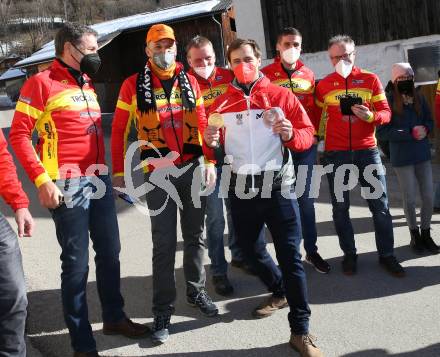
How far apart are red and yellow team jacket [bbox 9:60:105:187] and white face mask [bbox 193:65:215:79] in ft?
4.27

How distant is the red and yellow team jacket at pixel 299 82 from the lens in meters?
4.99

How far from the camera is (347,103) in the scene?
467 centimetres

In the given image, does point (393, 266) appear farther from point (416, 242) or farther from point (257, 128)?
point (257, 128)

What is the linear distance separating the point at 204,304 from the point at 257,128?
156cm

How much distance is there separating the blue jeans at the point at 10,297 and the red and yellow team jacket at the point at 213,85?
8.03 ft

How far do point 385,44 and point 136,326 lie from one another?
33.7ft

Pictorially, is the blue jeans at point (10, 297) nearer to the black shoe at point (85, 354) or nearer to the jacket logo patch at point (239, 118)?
the black shoe at point (85, 354)

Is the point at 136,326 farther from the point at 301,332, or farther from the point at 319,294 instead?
the point at 319,294

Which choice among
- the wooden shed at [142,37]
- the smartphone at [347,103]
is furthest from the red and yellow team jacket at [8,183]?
the wooden shed at [142,37]

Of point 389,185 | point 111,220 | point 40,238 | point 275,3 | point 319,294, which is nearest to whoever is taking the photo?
point 111,220

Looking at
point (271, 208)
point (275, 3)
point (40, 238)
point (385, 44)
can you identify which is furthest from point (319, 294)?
point (275, 3)

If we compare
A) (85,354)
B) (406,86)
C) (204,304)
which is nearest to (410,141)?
(406,86)

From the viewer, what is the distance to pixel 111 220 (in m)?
3.89

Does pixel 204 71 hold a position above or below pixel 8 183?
above
